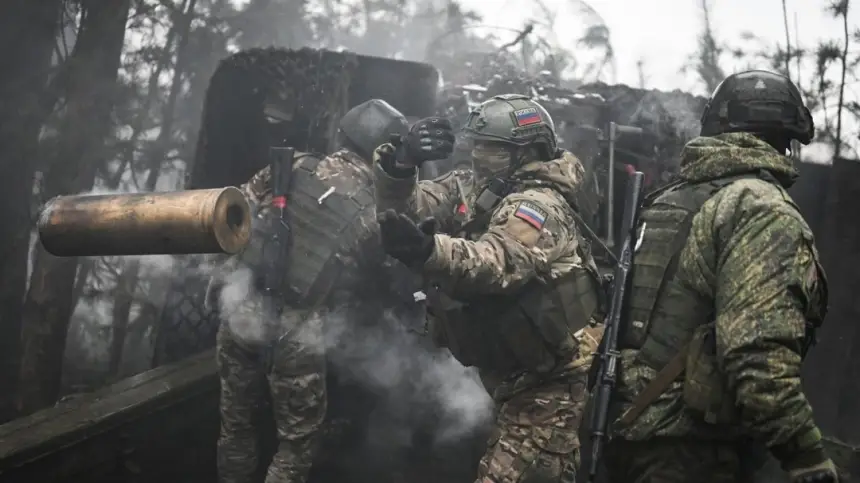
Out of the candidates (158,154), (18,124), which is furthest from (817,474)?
(158,154)

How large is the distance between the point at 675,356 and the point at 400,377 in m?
3.71

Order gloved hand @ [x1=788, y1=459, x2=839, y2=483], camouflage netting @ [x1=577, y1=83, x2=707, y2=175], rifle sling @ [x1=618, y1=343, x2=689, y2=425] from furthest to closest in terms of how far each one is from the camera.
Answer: camouflage netting @ [x1=577, y1=83, x2=707, y2=175], rifle sling @ [x1=618, y1=343, x2=689, y2=425], gloved hand @ [x1=788, y1=459, x2=839, y2=483]

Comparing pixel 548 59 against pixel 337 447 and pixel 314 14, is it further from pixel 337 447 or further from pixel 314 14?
pixel 337 447

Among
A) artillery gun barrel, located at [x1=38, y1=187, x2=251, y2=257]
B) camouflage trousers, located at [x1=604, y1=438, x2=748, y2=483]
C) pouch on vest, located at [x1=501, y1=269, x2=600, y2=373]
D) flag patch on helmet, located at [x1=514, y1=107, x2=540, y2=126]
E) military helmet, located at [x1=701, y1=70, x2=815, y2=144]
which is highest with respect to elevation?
military helmet, located at [x1=701, y1=70, x2=815, y2=144]

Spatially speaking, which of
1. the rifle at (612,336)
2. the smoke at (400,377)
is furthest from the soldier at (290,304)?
the rifle at (612,336)

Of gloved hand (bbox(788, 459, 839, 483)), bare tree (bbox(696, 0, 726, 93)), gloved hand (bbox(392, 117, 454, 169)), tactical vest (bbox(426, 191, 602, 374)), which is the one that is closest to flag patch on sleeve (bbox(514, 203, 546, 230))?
tactical vest (bbox(426, 191, 602, 374))

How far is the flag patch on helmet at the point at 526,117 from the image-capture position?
148 inches

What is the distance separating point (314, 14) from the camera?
14289 millimetres

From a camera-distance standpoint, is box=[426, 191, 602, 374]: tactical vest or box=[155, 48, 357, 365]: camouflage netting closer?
box=[426, 191, 602, 374]: tactical vest

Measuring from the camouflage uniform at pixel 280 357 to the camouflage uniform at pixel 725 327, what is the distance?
242 cm

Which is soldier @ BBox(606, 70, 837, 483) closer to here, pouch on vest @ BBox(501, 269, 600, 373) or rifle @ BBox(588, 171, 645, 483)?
rifle @ BBox(588, 171, 645, 483)

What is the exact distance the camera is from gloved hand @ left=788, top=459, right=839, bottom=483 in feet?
7.65

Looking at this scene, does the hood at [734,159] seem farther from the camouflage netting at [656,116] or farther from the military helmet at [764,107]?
the camouflage netting at [656,116]

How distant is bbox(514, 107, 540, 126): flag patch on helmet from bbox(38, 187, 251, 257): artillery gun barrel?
1538 millimetres
